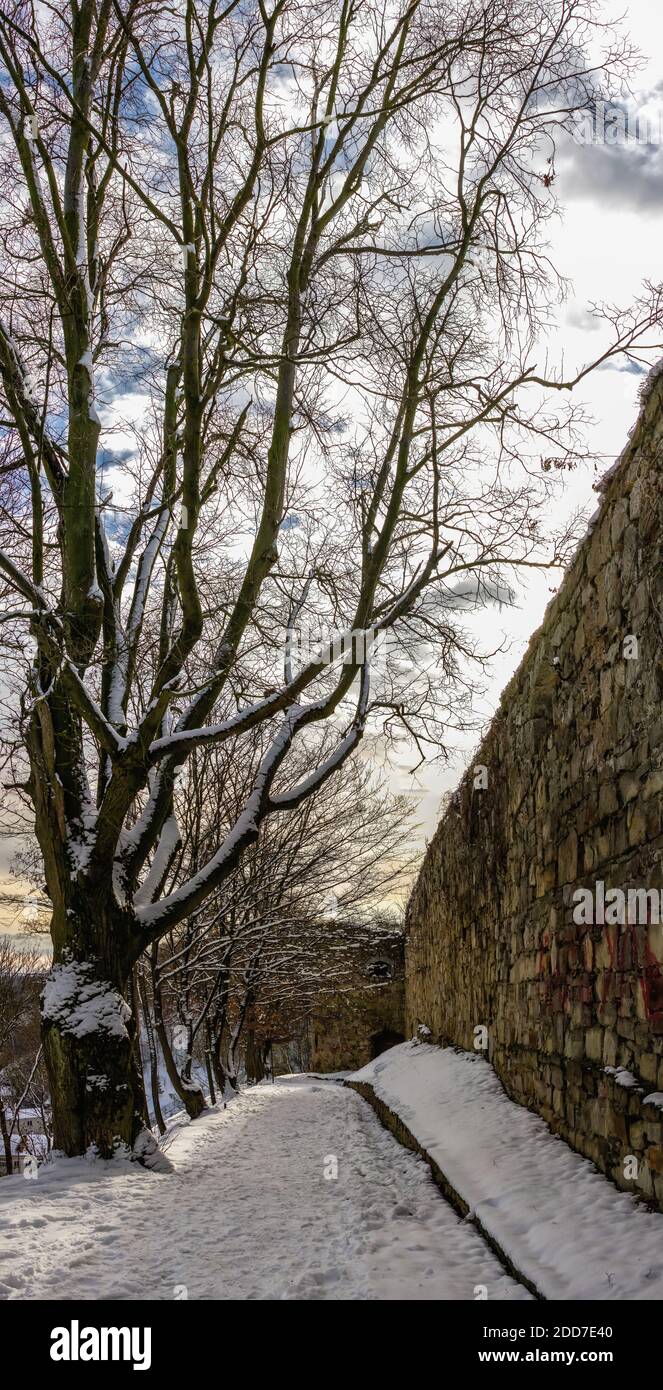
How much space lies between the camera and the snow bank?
312 centimetres

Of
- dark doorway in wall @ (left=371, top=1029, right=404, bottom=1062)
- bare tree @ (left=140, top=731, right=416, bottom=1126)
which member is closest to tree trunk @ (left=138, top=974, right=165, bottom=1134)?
bare tree @ (left=140, top=731, right=416, bottom=1126)

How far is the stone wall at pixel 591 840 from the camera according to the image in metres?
3.70

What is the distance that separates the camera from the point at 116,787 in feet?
21.8

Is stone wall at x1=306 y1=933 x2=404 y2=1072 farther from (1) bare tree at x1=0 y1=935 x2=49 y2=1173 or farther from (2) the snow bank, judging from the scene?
(2) the snow bank

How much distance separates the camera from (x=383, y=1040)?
21.8m

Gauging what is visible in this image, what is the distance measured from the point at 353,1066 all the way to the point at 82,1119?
16557mm

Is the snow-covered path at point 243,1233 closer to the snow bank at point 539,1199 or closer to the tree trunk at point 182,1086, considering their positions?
the snow bank at point 539,1199

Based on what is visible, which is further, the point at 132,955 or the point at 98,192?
the point at 98,192

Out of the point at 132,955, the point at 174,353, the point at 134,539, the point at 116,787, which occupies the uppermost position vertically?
the point at 174,353

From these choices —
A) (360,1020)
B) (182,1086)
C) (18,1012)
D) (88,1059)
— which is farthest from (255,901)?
(18,1012)

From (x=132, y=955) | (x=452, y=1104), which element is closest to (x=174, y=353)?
(x=132, y=955)

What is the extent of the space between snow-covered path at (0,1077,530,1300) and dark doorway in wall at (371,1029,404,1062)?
14564 millimetres

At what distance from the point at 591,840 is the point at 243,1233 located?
2709 mm
